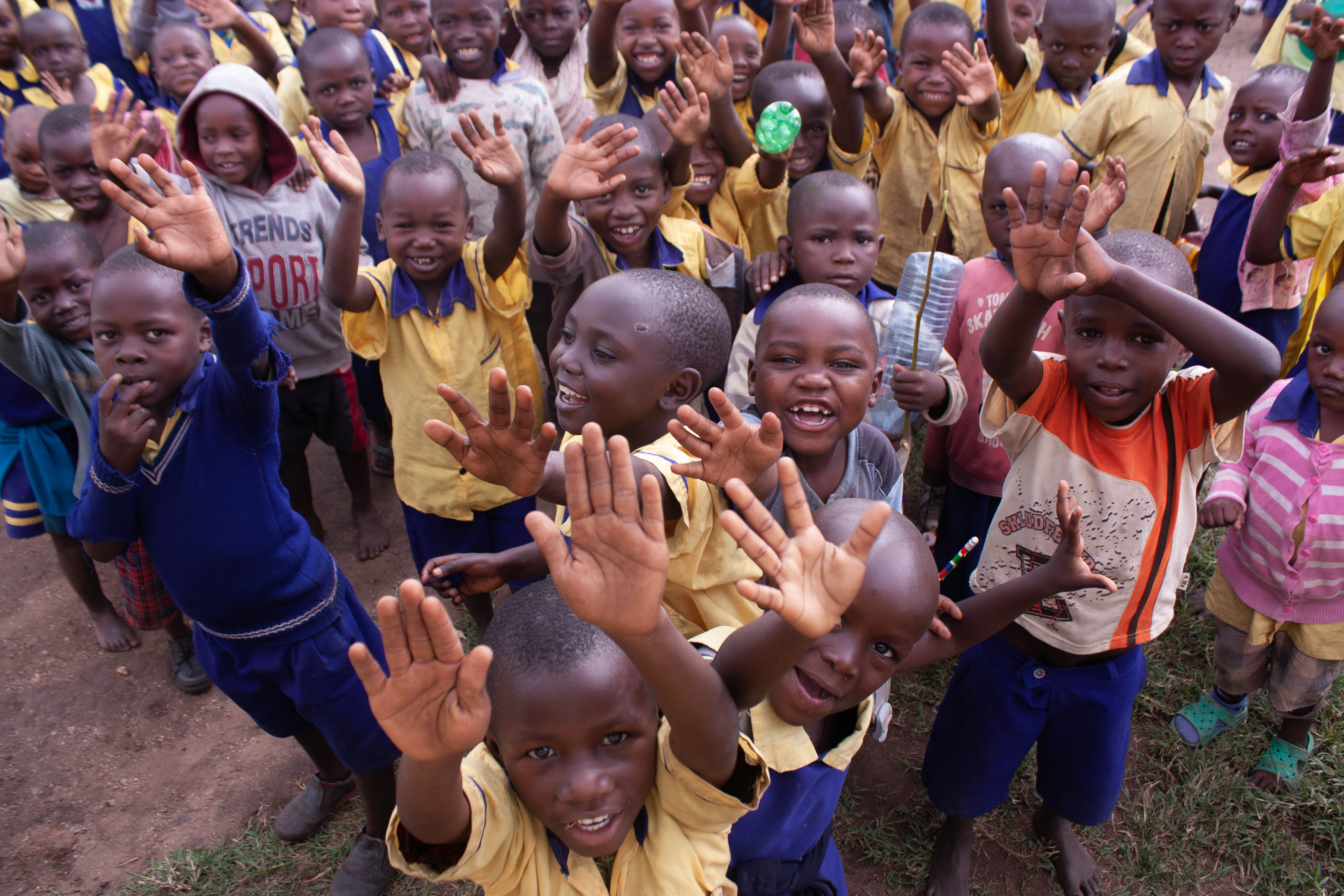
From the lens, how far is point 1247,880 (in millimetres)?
2197

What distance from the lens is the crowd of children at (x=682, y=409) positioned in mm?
1282

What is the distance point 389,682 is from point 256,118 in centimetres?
273

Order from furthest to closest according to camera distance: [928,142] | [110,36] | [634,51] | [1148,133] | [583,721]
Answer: [110,36]
[634,51]
[928,142]
[1148,133]
[583,721]

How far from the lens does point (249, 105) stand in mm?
2953

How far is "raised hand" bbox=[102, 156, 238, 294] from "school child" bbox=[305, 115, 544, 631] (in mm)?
807

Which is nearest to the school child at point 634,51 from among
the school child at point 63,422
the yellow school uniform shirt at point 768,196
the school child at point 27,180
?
the yellow school uniform shirt at point 768,196

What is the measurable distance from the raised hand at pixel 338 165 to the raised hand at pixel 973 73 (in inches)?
83.6

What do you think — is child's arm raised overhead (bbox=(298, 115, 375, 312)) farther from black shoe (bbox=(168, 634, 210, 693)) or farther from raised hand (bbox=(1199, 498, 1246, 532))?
raised hand (bbox=(1199, 498, 1246, 532))

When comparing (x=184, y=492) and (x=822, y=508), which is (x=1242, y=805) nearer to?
(x=822, y=508)

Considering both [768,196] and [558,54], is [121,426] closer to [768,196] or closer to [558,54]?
[768,196]

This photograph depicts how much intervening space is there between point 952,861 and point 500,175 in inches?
89.7

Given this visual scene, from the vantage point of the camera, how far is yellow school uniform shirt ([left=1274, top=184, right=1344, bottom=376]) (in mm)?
2842

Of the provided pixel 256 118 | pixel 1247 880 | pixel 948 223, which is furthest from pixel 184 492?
pixel 948 223

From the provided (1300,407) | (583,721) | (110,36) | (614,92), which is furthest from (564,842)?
(110,36)
